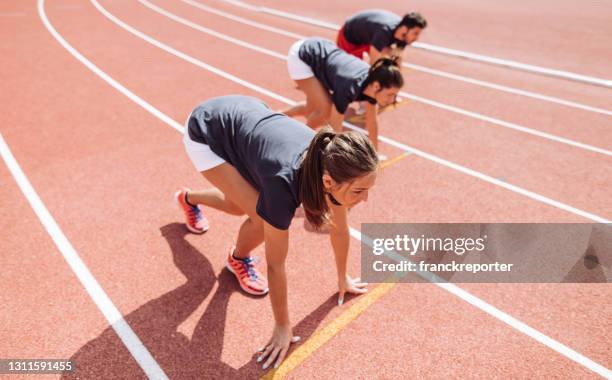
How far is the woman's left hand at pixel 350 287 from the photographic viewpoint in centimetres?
327

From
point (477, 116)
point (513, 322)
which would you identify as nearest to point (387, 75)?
point (513, 322)

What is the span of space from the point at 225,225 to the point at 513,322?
8.56 ft

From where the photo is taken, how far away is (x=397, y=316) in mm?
3199

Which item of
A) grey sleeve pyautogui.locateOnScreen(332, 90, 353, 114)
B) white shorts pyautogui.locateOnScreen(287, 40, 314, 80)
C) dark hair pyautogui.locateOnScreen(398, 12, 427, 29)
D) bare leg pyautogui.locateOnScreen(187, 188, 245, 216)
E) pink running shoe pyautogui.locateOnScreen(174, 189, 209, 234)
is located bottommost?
pink running shoe pyautogui.locateOnScreen(174, 189, 209, 234)

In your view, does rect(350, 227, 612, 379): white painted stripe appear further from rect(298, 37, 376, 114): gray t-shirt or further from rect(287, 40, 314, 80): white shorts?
rect(287, 40, 314, 80): white shorts

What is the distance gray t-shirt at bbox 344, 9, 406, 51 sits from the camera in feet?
19.9

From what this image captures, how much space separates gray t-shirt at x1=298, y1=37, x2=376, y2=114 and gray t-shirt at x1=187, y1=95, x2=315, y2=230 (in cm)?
158

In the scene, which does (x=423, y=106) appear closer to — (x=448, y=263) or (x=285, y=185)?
(x=448, y=263)

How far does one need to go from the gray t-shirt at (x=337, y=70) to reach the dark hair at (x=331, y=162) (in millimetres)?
2208

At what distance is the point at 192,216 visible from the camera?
400 centimetres

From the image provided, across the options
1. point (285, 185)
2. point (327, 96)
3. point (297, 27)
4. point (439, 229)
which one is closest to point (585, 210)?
point (439, 229)

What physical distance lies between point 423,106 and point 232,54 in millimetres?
4528

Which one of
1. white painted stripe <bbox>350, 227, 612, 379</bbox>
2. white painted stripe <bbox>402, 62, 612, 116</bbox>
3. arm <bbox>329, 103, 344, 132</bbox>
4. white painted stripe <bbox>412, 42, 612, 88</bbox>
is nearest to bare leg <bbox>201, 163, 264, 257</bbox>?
white painted stripe <bbox>350, 227, 612, 379</bbox>

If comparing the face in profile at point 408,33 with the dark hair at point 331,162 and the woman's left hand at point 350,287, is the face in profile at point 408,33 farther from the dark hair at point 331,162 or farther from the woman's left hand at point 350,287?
the dark hair at point 331,162
